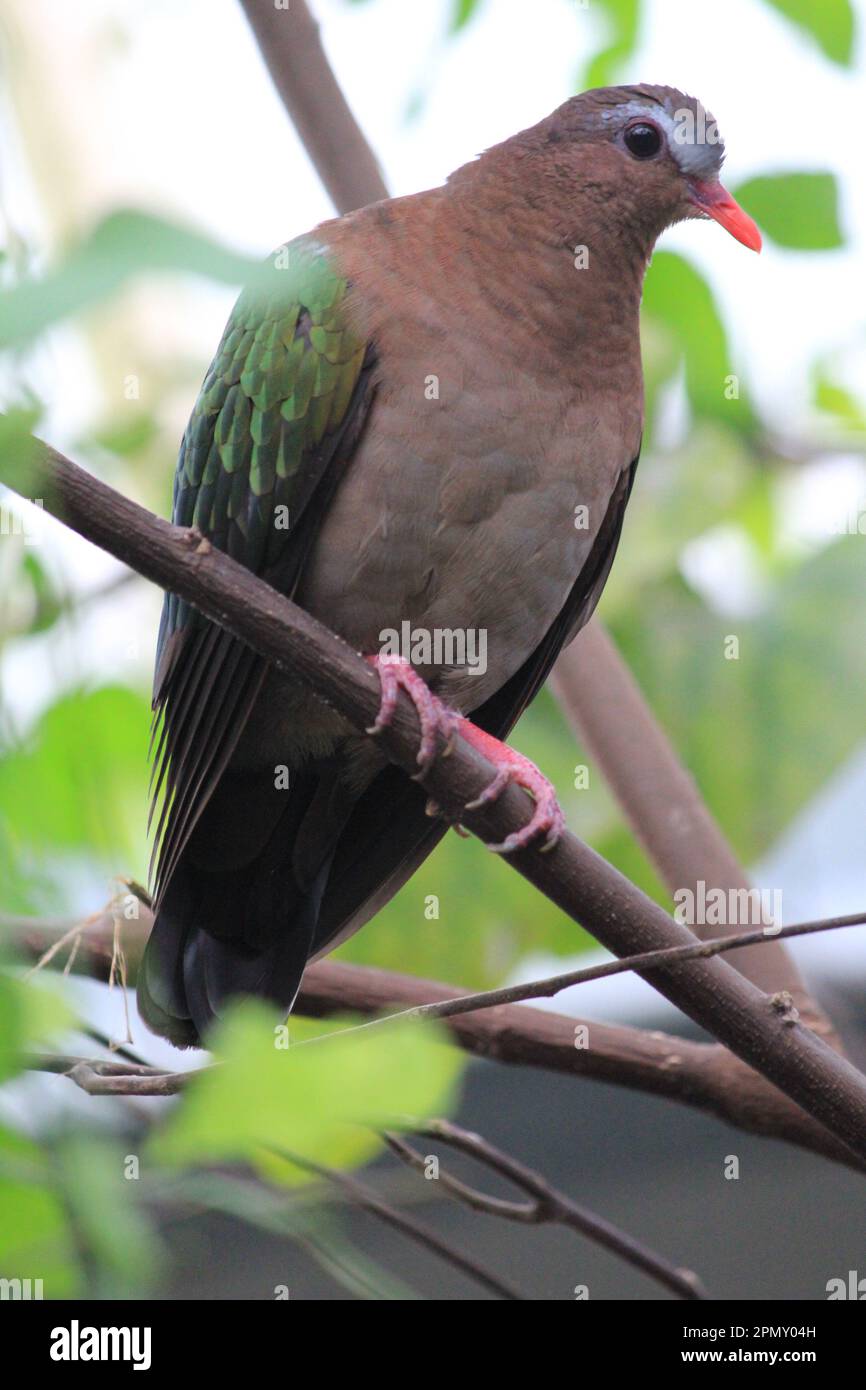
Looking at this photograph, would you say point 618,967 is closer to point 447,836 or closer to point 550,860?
point 550,860

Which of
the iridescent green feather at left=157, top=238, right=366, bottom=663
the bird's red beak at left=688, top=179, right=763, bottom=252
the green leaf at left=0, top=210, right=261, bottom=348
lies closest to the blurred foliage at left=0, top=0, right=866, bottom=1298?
the green leaf at left=0, top=210, right=261, bottom=348

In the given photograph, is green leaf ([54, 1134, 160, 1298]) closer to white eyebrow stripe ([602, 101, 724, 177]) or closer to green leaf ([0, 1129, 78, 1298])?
green leaf ([0, 1129, 78, 1298])

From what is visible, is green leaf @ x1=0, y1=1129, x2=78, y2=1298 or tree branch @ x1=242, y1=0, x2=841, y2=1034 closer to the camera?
green leaf @ x1=0, y1=1129, x2=78, y2=1298

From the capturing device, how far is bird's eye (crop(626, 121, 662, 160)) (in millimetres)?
A: 3211

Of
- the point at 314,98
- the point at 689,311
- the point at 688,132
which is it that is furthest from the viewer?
the point at 688,132

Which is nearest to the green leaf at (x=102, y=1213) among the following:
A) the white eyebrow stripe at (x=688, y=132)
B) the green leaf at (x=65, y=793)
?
the green leaf at (x=65, y=793)

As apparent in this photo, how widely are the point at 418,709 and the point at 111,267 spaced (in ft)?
5.20

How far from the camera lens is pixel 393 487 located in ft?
9.29

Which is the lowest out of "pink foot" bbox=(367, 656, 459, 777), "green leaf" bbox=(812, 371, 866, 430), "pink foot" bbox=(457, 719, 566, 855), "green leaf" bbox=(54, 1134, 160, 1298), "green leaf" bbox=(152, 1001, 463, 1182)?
"green leaf" bbox=(54, 1134, 160, 1298)

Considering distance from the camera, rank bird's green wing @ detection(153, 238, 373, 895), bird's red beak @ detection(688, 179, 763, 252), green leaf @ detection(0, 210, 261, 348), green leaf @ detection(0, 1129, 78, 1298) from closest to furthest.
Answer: green leaf @ detection(0, 210, 261, 348)
green leaf @ detection(0, 1129, 78, 1298)
bird's green wing @ detection(153, 238, 373, 895)
bird's red beak @ detection(688, 179, 763, 252)

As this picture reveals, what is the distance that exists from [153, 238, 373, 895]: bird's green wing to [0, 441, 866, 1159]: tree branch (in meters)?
0.66

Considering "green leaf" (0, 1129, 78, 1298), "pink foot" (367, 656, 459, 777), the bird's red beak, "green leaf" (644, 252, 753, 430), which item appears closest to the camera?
"green leaf" (0, 1129, 78, 1298)

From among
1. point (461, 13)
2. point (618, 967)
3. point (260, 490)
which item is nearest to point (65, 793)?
point (618, 967)
